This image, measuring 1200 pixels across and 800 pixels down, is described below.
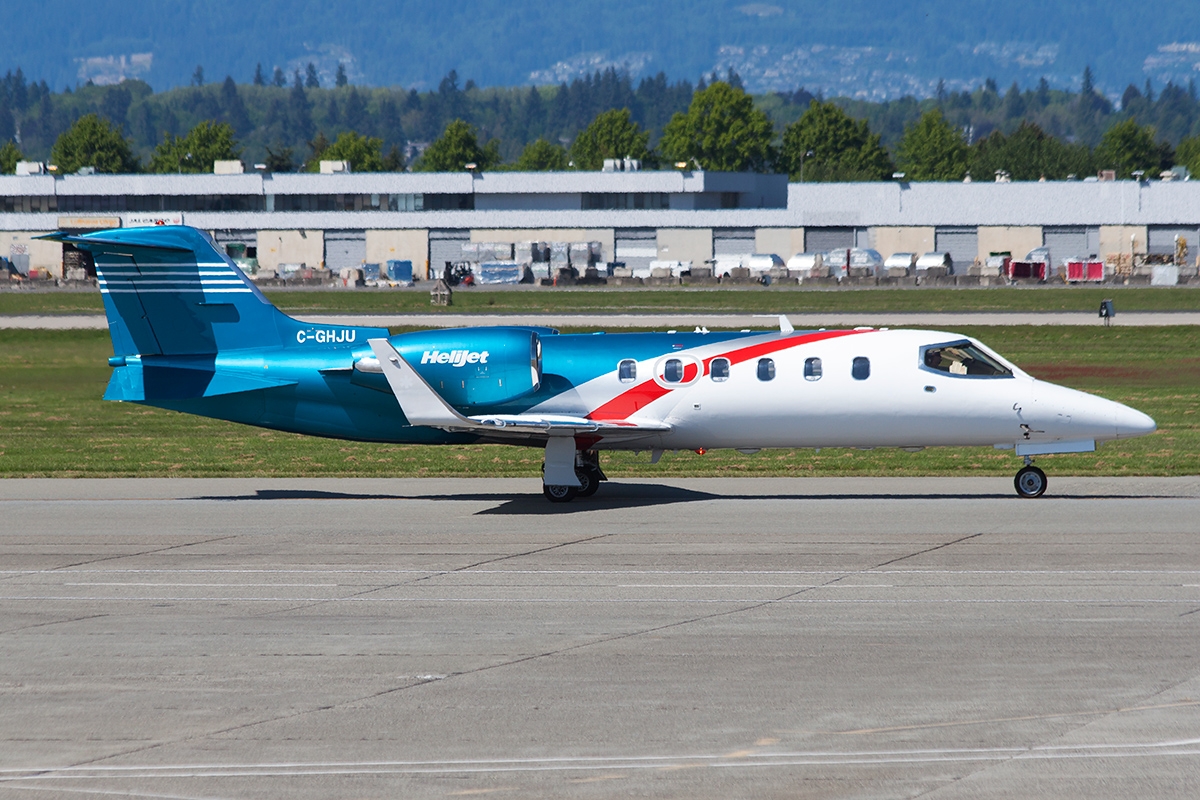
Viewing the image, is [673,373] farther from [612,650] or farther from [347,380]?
[612,650]

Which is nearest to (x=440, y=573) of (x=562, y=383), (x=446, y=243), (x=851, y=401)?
(x=562, y=383)

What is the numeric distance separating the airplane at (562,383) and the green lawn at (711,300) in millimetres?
50446

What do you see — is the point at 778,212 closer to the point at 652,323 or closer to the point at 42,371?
the point at 652,323

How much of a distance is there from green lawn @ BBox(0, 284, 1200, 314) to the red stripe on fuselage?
50.8 meters

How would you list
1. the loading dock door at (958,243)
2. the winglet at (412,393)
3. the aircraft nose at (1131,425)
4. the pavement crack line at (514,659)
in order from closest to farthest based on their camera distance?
1. the pavement crack line at (514,659)
2. the aircraft nose at (1131,425)
3. the winglet at (412,393)
4. the loading dock door at (958,243)

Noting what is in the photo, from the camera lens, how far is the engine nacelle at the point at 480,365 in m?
24.7

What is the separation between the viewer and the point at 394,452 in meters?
32.6

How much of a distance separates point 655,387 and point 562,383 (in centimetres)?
165

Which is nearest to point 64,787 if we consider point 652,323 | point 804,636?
point 804,636

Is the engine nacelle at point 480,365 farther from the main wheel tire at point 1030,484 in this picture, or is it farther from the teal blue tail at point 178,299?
the main wheel tire at point 1030,484

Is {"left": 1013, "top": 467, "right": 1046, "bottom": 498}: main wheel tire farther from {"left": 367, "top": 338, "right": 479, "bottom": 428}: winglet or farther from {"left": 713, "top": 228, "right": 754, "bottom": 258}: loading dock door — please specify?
{"left": 713, "top": 228, "right": 754, "bottom": 258}: loading dock door

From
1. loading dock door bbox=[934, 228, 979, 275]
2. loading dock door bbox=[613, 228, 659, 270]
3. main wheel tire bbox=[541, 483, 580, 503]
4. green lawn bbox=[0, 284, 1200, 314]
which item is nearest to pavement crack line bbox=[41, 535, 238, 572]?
main wheel tire bbox=[541, 483, 580, 503]

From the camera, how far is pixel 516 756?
11477mm

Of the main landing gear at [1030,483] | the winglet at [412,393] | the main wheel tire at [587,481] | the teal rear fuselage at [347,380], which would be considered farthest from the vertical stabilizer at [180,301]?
the main landing gear at [1030,483]
